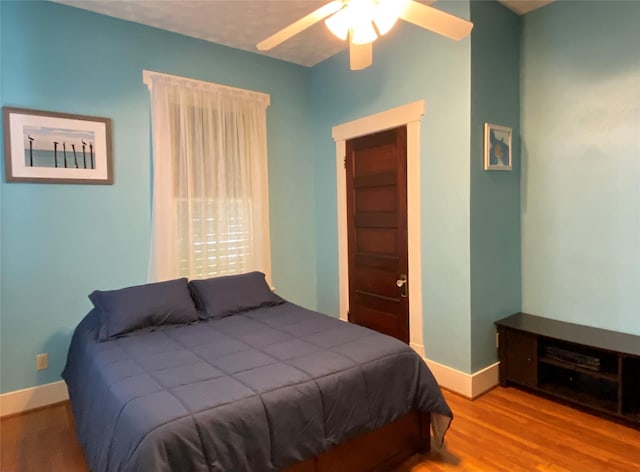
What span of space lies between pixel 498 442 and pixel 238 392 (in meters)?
1.62

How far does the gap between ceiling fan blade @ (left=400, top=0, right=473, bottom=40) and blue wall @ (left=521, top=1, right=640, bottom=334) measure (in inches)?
62.1

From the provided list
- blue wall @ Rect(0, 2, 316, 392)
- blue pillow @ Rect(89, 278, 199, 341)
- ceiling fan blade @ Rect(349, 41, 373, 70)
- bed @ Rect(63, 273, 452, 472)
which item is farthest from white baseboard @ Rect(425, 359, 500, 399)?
blue wall @ Rect(0, 2, 316, 392)

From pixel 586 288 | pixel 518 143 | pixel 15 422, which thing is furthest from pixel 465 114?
pixel 15 422

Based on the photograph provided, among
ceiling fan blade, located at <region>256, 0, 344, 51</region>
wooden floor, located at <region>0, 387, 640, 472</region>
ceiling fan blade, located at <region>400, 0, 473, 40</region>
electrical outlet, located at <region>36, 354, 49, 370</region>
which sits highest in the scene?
ceiling fan blade, located at <region>256, 0, 344, 51</region>

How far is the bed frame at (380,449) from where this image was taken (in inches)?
69.7

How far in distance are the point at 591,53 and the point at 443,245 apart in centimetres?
169

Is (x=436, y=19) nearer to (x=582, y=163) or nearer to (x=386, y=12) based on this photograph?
(x=386, y=12)

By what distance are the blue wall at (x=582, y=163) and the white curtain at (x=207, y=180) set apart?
2308 mm

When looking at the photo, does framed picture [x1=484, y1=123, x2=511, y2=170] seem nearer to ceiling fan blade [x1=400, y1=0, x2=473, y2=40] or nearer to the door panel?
the door panel

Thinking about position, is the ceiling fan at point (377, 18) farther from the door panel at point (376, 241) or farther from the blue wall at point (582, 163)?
the door panel at point (376, 241)

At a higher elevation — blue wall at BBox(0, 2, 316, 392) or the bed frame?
blue wall at BBox(0, 2, 316, 392)

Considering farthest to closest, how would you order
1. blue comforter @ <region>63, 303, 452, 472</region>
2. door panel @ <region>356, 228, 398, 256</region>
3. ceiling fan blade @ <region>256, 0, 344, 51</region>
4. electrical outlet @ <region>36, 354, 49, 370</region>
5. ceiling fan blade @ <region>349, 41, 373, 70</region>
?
door panel @ <region>356, 228, 398, 256</region>, electrical outlet @ <region>36, 354, 49, 370</region>, ceiling fan blade @ <region>349, 41, 373, 70</region>, ceiling fan blade @ <region>256, 0, 344, 51</region>, blue comforter @ <region>63, 303, 452, 472</region>

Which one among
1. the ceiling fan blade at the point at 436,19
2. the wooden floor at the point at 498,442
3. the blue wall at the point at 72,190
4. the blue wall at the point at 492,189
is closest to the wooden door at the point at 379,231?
the blue wall at the point at 492,189

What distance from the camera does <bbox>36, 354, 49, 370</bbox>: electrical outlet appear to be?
2764 millimetres
